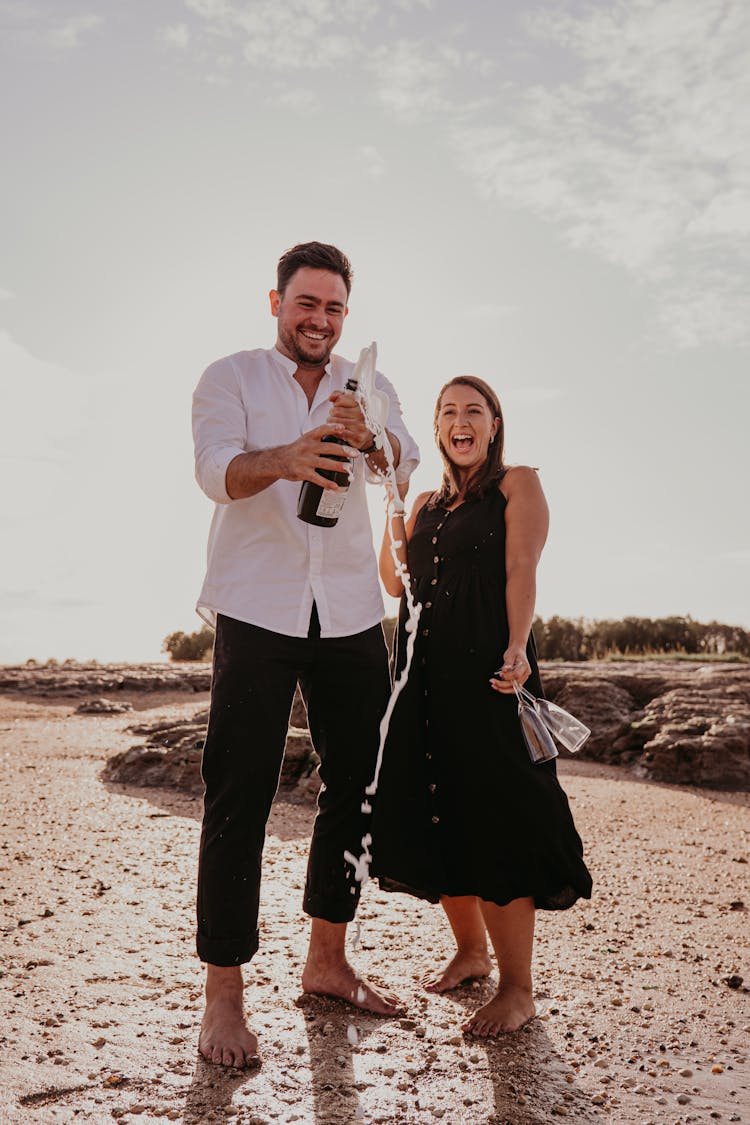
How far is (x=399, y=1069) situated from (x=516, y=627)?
135cm

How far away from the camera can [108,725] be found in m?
10.4

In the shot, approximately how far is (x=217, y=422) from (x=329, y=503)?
0.47 meters

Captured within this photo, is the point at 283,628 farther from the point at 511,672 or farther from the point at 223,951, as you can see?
the point at 223,951

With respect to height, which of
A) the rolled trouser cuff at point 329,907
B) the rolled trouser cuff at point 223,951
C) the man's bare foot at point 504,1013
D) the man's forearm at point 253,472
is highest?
the man's forearm at point 253,472

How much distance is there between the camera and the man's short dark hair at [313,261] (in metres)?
3.12

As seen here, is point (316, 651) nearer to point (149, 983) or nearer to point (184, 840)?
point (149, 983)

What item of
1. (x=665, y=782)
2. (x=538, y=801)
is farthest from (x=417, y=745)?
(x=665, y=782)

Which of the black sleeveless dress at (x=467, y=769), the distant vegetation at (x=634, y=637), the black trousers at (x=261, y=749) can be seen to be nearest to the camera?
the black trousers at (x=261, y=749)

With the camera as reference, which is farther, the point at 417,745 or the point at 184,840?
the point at 184,840

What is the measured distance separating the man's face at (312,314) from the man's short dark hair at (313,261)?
0.02 meters

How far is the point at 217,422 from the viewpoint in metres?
3.02

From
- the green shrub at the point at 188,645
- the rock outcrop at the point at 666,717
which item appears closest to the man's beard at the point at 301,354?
the rock outcrop at the point at 666,717

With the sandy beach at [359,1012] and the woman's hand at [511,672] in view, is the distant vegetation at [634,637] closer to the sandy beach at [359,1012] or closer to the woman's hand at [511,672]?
the sandy beach at [359,1012]

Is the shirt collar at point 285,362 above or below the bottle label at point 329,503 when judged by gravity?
above
